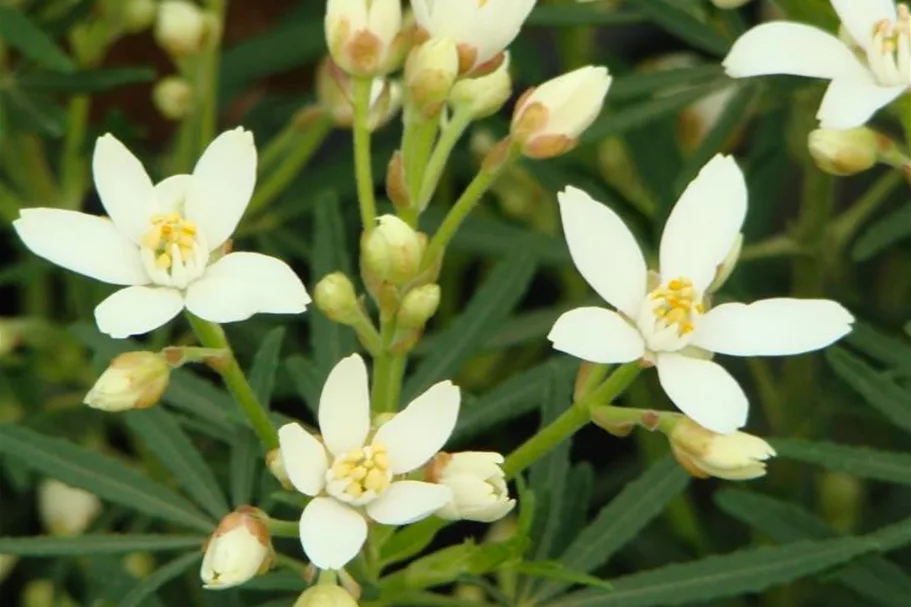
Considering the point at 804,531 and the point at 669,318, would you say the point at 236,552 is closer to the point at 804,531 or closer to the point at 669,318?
the point at 669,318

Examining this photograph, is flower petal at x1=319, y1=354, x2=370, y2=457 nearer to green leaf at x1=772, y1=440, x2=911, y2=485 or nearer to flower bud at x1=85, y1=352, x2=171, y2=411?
flower bud at x1=85, y1=352, x2=171, y2=411

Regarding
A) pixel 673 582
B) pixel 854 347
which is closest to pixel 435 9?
pixel 673 582

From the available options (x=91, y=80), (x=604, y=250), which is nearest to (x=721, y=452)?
(x=604, y=250)

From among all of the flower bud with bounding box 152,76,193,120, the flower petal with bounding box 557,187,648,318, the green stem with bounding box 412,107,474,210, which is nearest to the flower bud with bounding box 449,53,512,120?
the green stem with bounding box 412,107,474,210

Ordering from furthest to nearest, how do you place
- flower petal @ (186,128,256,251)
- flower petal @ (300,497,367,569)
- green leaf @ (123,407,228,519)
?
green leaf @ (123,407,228,519) → flower petal @ (186,128,256,251) → flower petal @ (300,497,367,569)

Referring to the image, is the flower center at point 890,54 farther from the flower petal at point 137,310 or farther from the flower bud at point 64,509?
the flower bud at point 64,509

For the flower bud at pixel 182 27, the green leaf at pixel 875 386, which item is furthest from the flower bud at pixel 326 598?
the flower bud at pixel 182 27

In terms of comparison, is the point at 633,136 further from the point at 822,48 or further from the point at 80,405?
the point at 80,405
